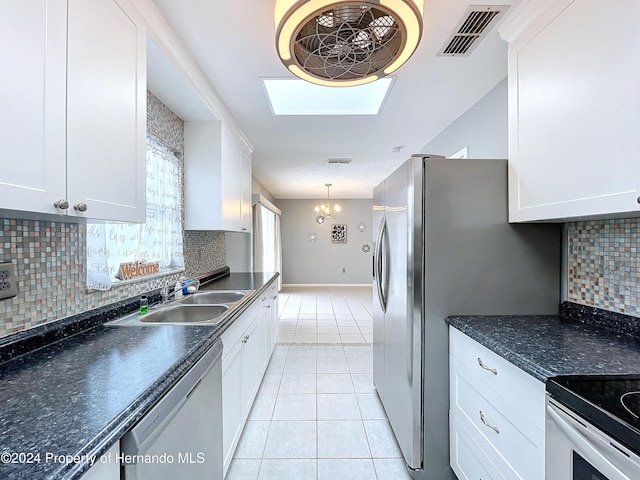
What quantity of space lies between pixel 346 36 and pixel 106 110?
948 mm

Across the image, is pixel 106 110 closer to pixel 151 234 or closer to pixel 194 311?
pixel 151 234

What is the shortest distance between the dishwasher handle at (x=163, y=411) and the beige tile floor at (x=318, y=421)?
0.94 metres

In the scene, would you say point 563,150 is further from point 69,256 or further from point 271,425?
point 271,425

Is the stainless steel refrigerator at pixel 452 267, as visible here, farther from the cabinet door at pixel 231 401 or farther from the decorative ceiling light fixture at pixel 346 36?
the cabinet door at pixel 231 401

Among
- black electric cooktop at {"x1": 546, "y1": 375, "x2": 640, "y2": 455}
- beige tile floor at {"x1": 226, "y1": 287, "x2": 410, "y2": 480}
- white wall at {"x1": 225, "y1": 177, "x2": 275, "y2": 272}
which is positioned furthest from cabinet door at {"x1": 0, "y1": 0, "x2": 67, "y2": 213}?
white wall at {"x1": 225, "y1": 177, "x2": 275, "y2": 272}

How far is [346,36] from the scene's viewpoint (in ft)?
3.58

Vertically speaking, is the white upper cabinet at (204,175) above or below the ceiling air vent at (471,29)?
below

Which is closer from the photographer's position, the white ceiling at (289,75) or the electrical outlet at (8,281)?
the electrical outlet at (8,281)

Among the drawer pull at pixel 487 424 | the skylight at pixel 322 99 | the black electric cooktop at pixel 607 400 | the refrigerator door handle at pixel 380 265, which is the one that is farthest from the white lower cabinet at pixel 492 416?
the skylight at pixel 322 99

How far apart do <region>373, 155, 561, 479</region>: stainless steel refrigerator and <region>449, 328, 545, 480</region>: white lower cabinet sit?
0.32 ft

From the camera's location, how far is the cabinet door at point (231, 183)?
265 centimetres

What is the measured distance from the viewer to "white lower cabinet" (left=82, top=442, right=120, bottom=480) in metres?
0.64

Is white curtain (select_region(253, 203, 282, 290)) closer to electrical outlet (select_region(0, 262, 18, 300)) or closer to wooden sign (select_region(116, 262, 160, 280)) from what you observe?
wooden sign (select_region(116, 262, 160, 280))

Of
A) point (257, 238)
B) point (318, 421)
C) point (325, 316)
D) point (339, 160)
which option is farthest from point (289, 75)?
point (325, 316)
